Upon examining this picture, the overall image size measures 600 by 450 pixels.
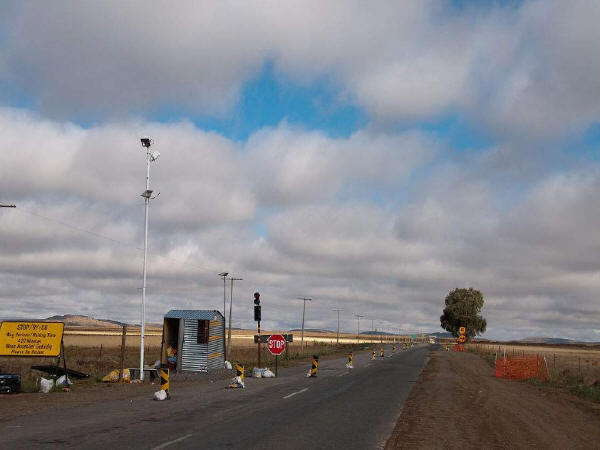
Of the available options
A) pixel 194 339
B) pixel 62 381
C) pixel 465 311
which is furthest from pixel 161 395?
pixel 465 311

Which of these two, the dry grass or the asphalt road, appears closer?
the asphalt road

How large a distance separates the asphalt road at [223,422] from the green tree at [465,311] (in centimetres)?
10660

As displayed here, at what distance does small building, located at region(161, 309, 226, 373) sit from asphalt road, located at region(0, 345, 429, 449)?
35.9 ft

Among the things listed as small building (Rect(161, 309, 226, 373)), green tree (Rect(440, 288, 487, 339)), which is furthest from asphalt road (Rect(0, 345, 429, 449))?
green tree (Rect(440, 288, 487, 339))

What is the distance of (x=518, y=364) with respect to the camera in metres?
35.5

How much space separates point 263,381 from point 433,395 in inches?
348

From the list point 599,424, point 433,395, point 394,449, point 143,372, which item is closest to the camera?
point 394,449

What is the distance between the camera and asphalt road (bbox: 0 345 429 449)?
37.0 feet

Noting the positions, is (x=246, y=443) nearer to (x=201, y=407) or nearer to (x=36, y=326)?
(x=201, y=407)

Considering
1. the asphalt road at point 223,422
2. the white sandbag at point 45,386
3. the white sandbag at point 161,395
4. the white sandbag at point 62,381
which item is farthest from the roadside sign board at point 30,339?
the white sandbag at point 161,395

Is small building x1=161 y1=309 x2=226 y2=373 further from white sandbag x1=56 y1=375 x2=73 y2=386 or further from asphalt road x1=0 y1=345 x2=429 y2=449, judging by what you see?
asphalt road x1=0 y1=345 x2=429 y2=449

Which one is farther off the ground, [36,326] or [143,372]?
[36,326]

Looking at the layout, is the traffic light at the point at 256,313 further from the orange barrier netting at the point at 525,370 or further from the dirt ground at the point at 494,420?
the orange barrier netting at the point at 525,370

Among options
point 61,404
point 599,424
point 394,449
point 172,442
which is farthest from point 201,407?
point 599,424
